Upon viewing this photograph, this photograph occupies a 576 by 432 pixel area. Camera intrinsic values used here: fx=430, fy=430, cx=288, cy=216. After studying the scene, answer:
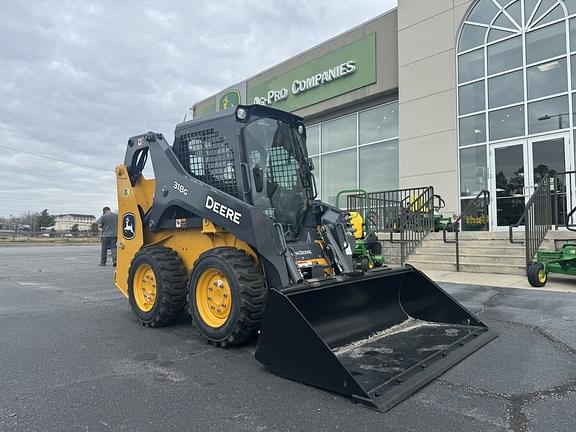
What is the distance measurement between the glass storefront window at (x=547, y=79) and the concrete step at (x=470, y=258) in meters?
5.06

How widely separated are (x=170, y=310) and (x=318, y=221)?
2.08 metres

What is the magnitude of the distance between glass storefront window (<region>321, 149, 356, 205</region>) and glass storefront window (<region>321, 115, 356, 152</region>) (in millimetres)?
319

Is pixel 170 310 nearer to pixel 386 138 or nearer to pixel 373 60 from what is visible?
pixel 386 138

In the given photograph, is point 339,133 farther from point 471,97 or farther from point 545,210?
point 545,210

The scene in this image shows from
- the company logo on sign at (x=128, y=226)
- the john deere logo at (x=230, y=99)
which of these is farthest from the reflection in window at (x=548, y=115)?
the john deere logo at (x=230, y=99)

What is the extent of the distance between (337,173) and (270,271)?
13.6 meters

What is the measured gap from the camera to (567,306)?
6.07 m

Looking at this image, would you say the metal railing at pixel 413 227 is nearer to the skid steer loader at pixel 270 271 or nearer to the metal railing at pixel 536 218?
the metal railing at pixel 536 218

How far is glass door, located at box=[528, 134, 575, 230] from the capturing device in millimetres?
10602

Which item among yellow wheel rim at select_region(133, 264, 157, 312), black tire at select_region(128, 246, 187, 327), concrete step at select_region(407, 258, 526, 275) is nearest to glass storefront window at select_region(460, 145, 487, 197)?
concrete step at select_region(407, 258, 526, 275)

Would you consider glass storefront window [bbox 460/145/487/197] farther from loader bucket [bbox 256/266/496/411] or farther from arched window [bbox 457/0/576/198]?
loader bucket [bbox 256/266/496/411]

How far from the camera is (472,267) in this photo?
962cm

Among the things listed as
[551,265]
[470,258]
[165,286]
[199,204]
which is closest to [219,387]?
[165,286]

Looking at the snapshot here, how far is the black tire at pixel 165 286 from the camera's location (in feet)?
16.6
